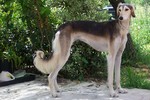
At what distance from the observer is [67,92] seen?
5.95 metres

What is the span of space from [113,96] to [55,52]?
3.67 ft

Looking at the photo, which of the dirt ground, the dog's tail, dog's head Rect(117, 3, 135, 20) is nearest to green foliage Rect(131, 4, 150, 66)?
the dirt ground

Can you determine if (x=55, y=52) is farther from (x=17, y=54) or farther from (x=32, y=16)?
(x=17, y=54)

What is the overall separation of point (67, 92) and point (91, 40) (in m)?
1.00

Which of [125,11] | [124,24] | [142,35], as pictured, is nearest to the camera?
[125,11]

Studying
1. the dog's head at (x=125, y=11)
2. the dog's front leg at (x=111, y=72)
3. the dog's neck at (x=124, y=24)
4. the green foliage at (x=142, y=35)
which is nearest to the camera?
the dog's head at (x=125, y=11)

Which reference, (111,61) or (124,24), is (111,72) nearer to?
(111,61)

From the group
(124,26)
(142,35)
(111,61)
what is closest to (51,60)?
(111,61)

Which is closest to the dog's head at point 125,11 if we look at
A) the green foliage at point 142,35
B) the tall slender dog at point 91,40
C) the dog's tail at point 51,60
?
the tall slender dog at point 91,40

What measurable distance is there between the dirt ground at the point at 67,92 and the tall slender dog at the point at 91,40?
20 centimetres

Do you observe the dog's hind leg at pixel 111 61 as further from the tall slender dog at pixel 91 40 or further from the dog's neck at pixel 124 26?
the dog's neck at pixel 124 26

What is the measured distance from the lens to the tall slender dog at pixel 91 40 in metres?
5.43

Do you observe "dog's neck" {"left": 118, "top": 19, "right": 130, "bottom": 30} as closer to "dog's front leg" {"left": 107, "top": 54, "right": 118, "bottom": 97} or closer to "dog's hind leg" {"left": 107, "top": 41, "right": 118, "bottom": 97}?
"dog's hind leg" {"left": 107, "top": 41, "right": 118, "bottom": 97}

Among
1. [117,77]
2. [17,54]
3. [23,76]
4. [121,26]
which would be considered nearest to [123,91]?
[117,77]
